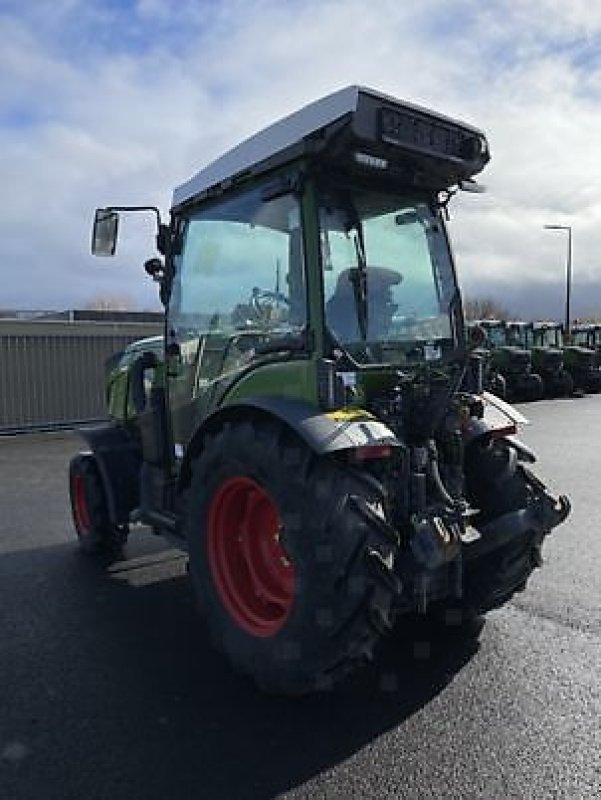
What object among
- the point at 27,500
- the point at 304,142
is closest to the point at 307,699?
the point at 304,142

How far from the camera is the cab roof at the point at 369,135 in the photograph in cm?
326

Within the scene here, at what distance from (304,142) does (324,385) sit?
3.68ft

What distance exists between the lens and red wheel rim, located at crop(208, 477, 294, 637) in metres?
3.69

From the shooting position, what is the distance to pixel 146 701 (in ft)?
11.2

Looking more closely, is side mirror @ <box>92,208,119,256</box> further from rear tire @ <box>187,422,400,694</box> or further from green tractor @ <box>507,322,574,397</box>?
green tractor @ <box>507,322,574,397</box>

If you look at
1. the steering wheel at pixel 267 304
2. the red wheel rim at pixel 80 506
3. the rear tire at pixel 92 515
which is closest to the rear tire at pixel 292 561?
the steering wheel at pixel 267 304

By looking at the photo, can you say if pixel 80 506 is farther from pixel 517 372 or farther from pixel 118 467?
pixel 517 372

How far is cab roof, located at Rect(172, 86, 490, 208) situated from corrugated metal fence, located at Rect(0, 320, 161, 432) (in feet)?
35.2

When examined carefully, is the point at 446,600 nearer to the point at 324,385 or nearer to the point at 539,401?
the point at 324,385

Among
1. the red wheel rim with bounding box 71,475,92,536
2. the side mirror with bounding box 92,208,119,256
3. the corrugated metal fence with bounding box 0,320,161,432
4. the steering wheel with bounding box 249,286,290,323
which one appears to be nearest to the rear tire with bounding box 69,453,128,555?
the red wheel rim with bounding box 71,475,92,536

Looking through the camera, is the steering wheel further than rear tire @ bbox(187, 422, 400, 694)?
Yes

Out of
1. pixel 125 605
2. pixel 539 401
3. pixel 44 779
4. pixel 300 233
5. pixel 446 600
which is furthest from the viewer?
pixel 539 401

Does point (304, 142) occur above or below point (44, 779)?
above

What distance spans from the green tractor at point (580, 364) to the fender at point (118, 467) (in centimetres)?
1869
